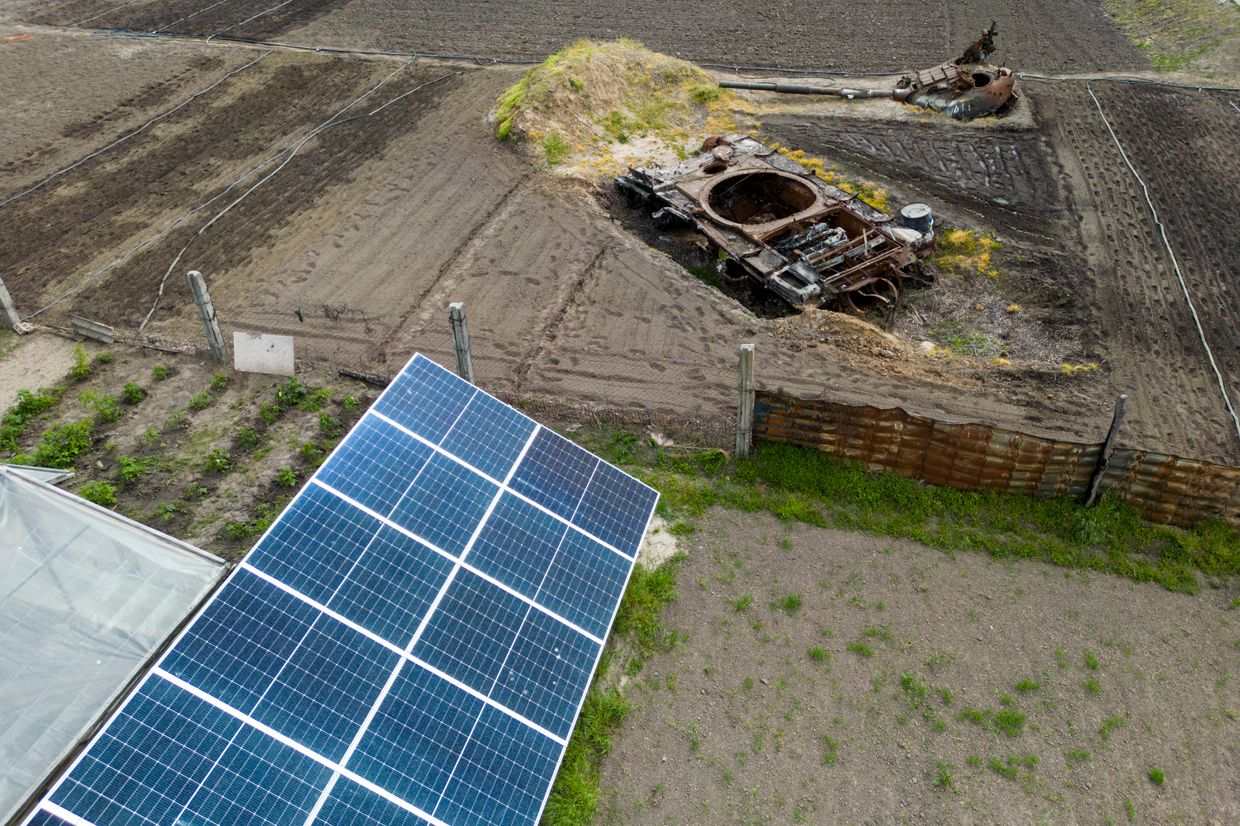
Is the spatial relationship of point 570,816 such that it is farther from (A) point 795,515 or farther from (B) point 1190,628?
(B) point 1190,628

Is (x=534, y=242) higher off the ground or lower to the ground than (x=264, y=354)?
lower

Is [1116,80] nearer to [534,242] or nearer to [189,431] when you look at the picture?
[534,242]

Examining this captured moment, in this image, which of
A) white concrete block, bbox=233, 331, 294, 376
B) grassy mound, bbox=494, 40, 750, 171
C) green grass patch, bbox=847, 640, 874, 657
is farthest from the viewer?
grassy mound, bbox=494, 40, 750, 171

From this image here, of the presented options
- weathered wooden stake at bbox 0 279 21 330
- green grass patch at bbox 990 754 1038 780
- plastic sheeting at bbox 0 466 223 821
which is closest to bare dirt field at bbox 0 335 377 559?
weathered wooden stake at bbox 0 279 21 330

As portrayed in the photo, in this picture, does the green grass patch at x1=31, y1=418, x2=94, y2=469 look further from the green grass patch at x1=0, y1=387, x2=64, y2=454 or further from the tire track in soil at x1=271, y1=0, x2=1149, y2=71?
the tire track in soil at x1=271, y1=0, x2=1149, y2=71

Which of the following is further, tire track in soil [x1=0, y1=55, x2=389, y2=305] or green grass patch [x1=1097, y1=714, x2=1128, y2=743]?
Answer: tire track in soil [x1=0, y1=55, x2=389, y2=305]

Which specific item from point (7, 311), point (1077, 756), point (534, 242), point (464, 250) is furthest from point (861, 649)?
point (7, 311)

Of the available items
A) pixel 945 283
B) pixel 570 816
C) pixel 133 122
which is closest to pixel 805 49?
pixel 945 283

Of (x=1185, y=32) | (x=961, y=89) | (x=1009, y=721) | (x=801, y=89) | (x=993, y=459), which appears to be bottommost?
(x=1009, y=721)
